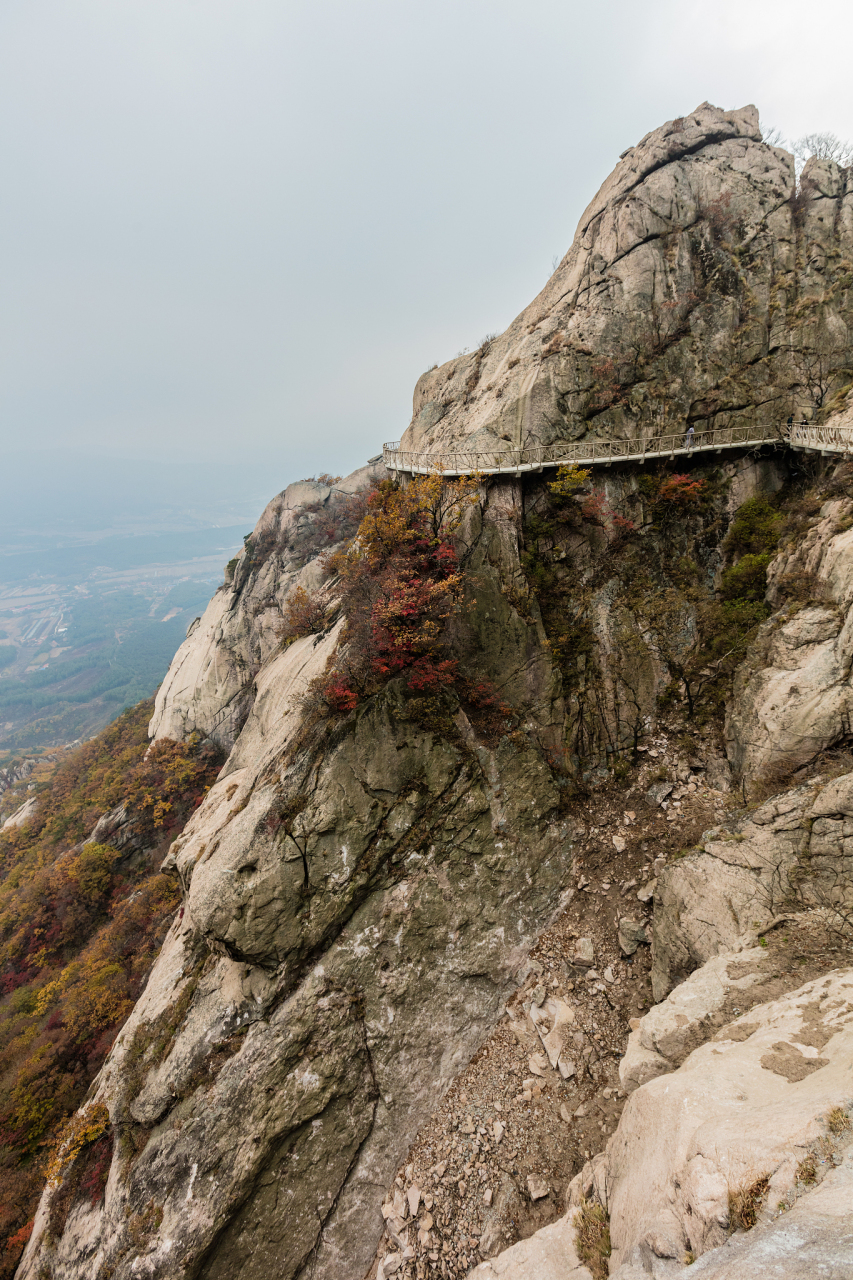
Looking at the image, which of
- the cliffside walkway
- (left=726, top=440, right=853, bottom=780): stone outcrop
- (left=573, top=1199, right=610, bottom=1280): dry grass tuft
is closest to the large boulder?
(left=726, top=440, right=853, bottom=780): stone outcrop

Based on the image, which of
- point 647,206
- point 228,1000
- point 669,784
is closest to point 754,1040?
point 669,784

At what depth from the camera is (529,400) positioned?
19.5 meters

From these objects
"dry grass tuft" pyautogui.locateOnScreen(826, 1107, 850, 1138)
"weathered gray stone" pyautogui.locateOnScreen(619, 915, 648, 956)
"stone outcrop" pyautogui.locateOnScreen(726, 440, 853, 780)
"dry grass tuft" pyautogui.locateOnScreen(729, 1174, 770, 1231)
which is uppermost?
"stone outcrop" pyautogui.locateOnScreen(726, 440, 853, 780)

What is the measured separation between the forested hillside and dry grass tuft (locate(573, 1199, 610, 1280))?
13796mm

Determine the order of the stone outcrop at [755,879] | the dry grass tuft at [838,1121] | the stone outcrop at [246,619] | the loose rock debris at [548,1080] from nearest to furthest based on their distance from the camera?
1. the dry grass tuft at [838,1121]
2. the stone outcrop at [755,879]
3. the loose rock debris at [548,1080]
4. the stone outcrop at [246,619]

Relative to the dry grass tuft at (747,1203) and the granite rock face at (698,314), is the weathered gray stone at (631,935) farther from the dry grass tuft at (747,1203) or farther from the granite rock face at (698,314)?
the granite rock face at (698,314)

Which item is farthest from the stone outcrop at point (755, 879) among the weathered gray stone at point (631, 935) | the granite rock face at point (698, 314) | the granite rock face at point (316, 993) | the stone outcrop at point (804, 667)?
the granite rock face at point (698, 314)

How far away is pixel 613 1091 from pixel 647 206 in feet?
112

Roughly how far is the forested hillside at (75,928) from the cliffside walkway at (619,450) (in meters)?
24.7

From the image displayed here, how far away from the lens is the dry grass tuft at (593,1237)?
7.38 meters

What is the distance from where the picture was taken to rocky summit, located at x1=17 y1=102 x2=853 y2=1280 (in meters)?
8.94

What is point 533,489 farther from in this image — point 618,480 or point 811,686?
point 811,686

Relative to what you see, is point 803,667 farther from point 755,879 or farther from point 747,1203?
point 747,1203

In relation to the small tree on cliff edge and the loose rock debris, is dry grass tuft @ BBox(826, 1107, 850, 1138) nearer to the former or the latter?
the loose rock debris
